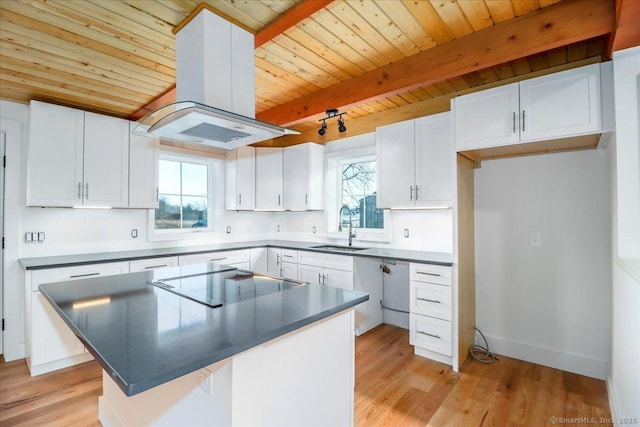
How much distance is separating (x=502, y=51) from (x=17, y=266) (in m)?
4.39

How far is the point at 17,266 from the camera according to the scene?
2.90 metres

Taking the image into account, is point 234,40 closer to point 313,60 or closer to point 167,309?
point 313,60

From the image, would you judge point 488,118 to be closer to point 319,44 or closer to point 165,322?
point 319,44

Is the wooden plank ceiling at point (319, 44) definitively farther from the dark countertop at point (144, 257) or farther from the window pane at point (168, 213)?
the dark countertop at point (144, 257)

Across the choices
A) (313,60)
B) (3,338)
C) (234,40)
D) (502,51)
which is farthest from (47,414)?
(502,51)

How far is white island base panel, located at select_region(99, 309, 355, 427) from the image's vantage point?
108 centimetres

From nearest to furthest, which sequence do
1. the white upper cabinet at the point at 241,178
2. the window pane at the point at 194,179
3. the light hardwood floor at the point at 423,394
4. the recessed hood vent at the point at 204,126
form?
1. the recessed hood vent at the point at 204,126
2. the light hardwood floor at the point at 423,394
3. the window pane at the point at 194,179
4. the white upper cabinet at the point at 241,178

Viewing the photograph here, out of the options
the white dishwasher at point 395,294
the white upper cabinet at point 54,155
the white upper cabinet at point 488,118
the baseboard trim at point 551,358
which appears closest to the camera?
the white upper cabinet at point 488,118

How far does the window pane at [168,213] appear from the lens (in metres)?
3.80

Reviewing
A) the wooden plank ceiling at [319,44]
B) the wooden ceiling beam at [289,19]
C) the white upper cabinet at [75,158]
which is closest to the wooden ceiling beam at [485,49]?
the wooden plank ceiling at [319,44]

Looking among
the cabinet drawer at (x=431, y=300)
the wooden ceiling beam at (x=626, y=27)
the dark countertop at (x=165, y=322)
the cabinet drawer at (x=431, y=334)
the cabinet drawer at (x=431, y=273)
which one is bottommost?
the cabinet drawer at (x=431, y=334)

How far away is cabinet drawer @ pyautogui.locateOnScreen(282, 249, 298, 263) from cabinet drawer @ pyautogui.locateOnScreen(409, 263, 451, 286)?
4.90 ft

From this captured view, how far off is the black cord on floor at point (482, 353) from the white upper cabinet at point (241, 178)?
310 cm

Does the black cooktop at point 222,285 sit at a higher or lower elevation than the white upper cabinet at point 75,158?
lower
